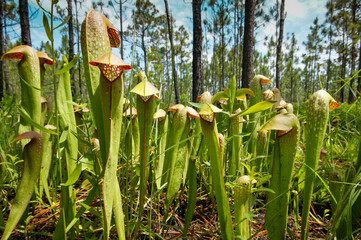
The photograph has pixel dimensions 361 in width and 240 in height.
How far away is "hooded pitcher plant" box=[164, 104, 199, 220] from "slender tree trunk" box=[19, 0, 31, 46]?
4969mm

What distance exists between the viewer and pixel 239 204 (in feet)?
2.23

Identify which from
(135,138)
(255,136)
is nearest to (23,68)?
(135,138)

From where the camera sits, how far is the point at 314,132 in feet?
2.29

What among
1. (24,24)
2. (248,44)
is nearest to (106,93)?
(248,44)

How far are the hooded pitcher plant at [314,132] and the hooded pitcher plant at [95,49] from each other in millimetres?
668

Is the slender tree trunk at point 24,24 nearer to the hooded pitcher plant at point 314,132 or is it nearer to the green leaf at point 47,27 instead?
the green leaf at point 47,27

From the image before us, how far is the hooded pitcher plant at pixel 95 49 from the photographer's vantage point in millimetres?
546

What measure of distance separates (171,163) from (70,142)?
16.8 inches

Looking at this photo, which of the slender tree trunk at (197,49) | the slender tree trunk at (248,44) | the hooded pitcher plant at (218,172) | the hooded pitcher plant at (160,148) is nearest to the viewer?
the hooded pitcher plant at (218,172)

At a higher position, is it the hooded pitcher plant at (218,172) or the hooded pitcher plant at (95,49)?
the hooded pitcher plant at (95,49)

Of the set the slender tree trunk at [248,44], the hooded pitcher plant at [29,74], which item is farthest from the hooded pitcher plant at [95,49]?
the slender tree trunk at [248,44]

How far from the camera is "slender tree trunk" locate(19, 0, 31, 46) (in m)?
4.33

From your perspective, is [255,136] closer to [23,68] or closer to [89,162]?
[89,162]

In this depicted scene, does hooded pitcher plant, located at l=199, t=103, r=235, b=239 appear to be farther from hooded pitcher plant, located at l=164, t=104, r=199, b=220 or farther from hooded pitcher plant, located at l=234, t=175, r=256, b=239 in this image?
hooded pitcher plant, located at l=164, t=104, r=199, b=220
